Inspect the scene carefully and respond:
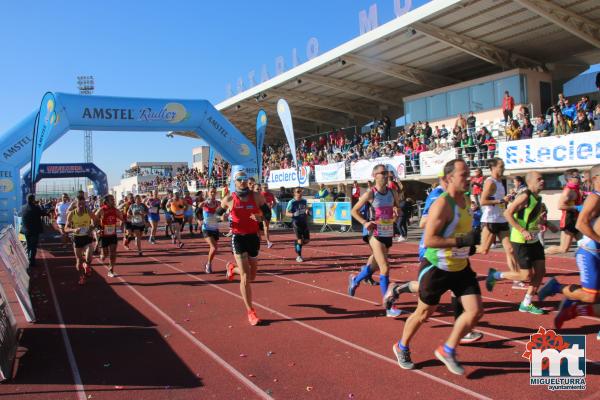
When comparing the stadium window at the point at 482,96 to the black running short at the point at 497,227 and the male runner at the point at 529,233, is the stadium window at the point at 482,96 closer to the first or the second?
the black running short at the point at 497,227

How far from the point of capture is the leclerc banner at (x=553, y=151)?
14.0 meters

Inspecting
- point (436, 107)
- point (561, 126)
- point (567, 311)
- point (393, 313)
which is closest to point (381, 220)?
point (393, 313)

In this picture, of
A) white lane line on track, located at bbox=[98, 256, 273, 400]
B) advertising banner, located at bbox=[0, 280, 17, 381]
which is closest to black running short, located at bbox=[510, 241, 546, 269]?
white lane line on track, located at bbox=[98, 256, 273, 400]

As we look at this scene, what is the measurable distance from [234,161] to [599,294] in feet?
54.0

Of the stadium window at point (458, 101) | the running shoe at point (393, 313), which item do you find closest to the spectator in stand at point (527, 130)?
the stadium window at point (458, 101)

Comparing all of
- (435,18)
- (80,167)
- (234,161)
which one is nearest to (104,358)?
(234,161)

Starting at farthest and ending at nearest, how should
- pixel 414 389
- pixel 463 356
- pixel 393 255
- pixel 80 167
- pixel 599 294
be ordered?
pixel 80 167, pixel 393 255, pixel 463 356, pixel 599 294, pixel 414 389

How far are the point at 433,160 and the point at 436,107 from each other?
27.3 ft

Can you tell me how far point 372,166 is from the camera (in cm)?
2212

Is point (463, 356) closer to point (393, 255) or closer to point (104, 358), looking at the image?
point (104, 358)

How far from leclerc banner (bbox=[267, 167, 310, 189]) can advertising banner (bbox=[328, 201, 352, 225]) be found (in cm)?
541

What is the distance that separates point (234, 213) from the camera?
6.58 m

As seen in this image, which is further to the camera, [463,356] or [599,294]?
[463,356]

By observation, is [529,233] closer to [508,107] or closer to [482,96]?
[508,107]
